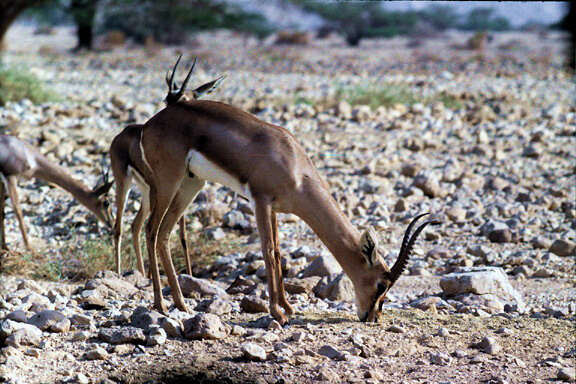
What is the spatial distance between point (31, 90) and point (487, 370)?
11.9 metres

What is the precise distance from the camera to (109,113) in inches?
540

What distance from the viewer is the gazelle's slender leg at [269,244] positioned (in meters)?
5.21

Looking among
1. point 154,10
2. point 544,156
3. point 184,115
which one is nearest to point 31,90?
point 544,156

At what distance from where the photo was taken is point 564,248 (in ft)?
24.3

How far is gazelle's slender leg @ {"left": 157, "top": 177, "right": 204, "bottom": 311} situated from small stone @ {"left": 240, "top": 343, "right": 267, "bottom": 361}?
114 centimetres

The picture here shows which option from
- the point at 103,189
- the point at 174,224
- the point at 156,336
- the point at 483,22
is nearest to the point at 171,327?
the point at 156,336

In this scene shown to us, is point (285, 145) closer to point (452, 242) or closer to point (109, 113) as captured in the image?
point (452, 242)

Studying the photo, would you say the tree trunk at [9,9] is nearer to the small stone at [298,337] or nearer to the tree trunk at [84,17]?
the small stone at [298,337]

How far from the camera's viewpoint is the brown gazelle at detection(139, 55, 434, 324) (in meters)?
5.22

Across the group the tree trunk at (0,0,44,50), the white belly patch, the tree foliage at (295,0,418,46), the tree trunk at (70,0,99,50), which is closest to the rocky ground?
the white belly patch

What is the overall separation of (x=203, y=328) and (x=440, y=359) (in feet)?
4.49

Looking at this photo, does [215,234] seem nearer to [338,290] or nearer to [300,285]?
[300,285]

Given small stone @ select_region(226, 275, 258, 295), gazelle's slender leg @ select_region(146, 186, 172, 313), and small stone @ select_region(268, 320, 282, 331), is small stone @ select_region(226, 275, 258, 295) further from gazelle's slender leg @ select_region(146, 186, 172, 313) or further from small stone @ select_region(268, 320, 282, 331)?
small stone @ select_region(268, 320, 282, 331)

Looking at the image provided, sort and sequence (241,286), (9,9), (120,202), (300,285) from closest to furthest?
(300,285) → (241,286) → (120,202) → (9,9)
